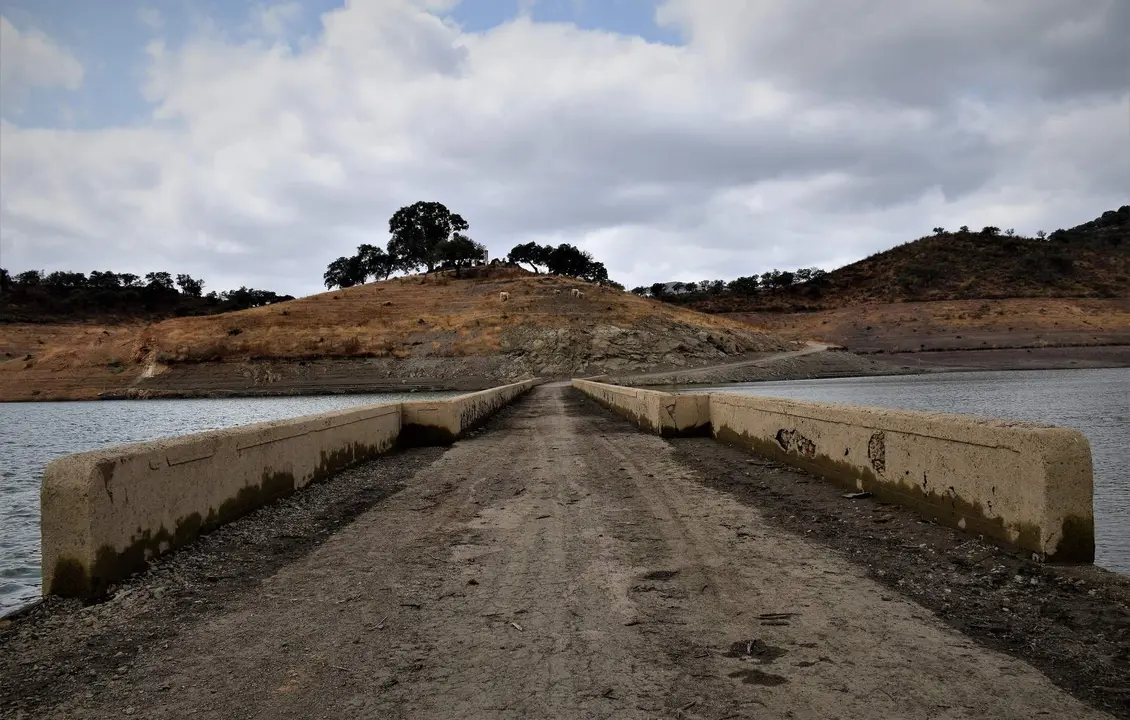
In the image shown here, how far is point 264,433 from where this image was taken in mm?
7289

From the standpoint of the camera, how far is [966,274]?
9844cm

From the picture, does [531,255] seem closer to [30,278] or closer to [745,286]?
[745,286]

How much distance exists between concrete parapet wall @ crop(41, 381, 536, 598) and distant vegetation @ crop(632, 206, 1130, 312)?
95253 millimetres

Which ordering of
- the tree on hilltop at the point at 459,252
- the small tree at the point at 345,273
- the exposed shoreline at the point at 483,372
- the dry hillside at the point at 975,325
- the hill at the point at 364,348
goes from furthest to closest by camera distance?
the small tree at the point at 345,273
the tree on hilltop at the point at 459,252
the dry hillside at the point at 975,325
the hill at the point at 364,348
the exposed shoreline at the point at 483,372

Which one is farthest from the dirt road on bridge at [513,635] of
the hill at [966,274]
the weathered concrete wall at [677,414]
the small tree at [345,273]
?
the small tree at [345,273]

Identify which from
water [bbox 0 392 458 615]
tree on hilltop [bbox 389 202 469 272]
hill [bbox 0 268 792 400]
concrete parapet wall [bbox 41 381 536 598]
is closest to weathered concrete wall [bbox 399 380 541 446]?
water [bbox 0 392 458 615]

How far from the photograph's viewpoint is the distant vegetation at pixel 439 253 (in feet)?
359

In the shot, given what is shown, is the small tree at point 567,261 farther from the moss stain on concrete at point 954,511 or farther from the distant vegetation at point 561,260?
the moss stain on concrete at point 954,511

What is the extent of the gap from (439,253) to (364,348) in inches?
1544

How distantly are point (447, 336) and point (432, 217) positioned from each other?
50.3 m

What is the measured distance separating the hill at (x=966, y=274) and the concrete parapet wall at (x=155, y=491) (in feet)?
311

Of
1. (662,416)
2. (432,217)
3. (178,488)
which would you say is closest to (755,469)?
(662,416)

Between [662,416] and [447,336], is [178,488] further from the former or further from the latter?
[447,336]

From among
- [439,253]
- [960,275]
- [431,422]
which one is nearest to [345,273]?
[439,253]
